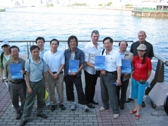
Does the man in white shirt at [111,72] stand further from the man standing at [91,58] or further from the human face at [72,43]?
the human face at [72,43]

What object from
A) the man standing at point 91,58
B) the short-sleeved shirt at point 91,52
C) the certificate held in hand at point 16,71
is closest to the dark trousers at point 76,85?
the man standing at point 91,58

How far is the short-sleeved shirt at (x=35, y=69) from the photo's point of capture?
3.89 m

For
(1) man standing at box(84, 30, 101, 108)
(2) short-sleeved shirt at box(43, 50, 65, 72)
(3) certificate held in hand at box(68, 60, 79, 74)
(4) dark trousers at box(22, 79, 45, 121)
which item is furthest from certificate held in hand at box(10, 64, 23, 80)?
(1) man standing at box(84, 30, 101, 108)

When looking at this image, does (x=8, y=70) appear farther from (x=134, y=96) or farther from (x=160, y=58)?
(x=160, y=58)

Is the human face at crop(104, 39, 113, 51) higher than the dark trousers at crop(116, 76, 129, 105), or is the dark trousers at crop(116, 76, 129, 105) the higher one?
the human face at crop(104, 39, 113, 51)

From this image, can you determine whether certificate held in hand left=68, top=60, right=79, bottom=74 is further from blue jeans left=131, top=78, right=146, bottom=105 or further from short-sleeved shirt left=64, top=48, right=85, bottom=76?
blue jeans left=131, top=78, right=146, bottom=105

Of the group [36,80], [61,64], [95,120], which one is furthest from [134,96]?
[36,80]

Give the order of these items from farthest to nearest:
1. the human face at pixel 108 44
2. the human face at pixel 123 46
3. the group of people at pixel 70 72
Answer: the human face at pixel 123 46
the human face at pixel 108 44
the group of people at pixel 70 72

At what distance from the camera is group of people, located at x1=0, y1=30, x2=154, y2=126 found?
400cm

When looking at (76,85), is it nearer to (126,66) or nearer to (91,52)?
(91,52)

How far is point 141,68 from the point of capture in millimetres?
4184

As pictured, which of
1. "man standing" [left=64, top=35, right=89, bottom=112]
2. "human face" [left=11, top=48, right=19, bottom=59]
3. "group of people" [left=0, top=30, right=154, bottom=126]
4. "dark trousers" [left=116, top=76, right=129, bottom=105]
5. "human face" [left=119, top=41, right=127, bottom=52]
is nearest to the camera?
"human face" [left=11, top=48, right=19, bottom=59]

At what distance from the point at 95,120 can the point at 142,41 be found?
1.95 m

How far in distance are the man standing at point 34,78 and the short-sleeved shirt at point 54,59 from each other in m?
0.28
